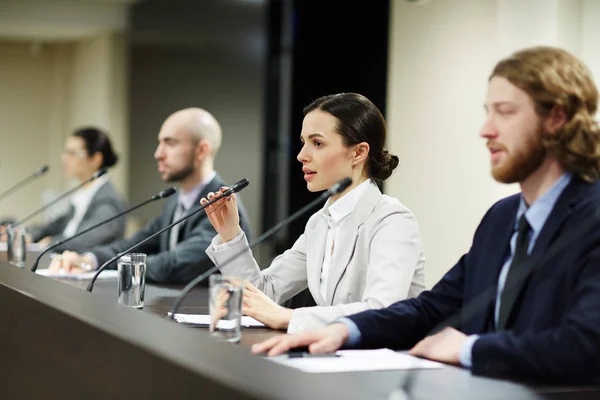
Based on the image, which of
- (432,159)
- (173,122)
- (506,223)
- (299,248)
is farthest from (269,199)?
(506,223)

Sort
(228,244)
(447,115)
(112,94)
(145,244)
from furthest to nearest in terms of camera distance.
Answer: (112,94)
(447,115)
(145,244)
(228,244)

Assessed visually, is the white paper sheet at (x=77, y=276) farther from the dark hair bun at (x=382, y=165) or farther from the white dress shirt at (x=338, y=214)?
the dark hair bun at (x=382, y=165)

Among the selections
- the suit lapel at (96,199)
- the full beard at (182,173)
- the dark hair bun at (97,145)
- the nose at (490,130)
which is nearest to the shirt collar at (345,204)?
the nose at (490,130)

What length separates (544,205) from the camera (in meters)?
1.64

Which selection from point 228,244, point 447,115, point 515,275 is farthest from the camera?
point 447,115

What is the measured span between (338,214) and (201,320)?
0.49 m

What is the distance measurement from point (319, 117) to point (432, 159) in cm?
234

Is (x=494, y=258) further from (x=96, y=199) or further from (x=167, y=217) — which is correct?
(x=96, y=199)

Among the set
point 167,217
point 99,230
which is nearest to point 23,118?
point 99,230

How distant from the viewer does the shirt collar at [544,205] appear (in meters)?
1.63

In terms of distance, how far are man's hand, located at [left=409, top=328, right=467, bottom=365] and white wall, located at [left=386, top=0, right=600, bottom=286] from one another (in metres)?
2.52

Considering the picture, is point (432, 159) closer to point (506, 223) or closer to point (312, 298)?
point (312, 298)

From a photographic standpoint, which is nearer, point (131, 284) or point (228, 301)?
point (228, 301)

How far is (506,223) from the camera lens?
69.5 inches
